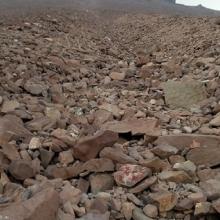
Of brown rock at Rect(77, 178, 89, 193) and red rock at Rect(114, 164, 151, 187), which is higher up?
red rock at Rect(114, 164, 151, 187)

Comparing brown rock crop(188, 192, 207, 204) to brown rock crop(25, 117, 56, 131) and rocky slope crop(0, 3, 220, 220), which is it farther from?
brown rock crop(25, 117, 56, 131)

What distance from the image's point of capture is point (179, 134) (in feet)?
14.9

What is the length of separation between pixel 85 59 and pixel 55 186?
14.2ft

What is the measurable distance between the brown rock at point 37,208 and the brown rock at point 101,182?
524 millimetres

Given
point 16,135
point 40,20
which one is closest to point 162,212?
point 16,135

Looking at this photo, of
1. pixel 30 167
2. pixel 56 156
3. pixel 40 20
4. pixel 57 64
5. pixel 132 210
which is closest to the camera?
pixel 132 210

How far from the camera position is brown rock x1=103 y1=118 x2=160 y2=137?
4698mm

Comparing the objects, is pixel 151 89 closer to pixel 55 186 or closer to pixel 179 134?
pixel 179 134

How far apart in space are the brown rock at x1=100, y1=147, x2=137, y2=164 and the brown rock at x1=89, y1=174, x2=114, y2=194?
0.19m

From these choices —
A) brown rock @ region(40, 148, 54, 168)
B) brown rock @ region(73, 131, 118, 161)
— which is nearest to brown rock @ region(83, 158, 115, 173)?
brown rock @ region(73, 131, 118, 161)

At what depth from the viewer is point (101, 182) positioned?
3969 millimetres

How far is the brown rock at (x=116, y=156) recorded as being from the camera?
415 centimetres

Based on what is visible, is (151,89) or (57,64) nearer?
Answer: (151,89)

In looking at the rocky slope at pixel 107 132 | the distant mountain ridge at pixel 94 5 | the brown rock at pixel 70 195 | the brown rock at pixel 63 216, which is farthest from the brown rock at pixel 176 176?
the distant mountain ridge at pixel 94 5
